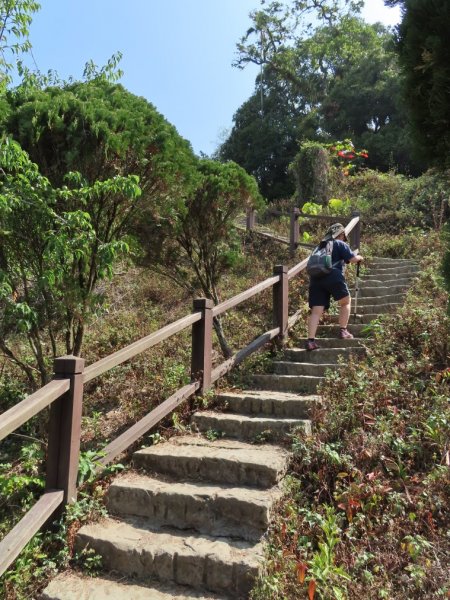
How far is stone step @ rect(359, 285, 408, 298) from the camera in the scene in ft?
25.7

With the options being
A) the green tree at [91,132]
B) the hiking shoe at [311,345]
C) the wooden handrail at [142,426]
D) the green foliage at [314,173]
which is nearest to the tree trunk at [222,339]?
the hiking shoe at [311,345]

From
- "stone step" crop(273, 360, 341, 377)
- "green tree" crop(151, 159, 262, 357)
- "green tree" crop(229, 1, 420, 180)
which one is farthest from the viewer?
"green tree" crop(229, 1, 420, 180)

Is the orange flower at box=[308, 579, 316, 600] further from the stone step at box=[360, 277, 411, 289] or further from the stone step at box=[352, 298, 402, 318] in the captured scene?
the stone step at box=[360, 277, 411, 289]

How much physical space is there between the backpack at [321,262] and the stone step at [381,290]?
2147mm

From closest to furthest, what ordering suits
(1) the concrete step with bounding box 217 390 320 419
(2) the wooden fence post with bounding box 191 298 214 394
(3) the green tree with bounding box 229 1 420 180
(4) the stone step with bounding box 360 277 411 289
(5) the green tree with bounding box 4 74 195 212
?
(5) the green tree with bounding box 4 74 195 212 → (1) the concrete step with bounding box 217 390 320 419 → (2) the wooden fence post with bounding box 191 298 214 394 → (4) the stone step with bounding box 360 277 411 289 → (3) the green tree with bounding box 229 1 420 180

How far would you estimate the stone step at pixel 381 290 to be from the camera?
782 centimetres

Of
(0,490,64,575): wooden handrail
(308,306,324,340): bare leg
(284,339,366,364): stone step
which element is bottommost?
(0,490,64,575): wooden handrail

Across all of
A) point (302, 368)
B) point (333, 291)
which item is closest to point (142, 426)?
point (302, 368)

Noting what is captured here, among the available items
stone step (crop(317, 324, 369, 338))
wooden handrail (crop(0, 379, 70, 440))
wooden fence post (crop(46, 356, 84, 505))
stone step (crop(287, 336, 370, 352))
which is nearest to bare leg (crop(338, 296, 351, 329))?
stone step (crop(287, 336, 370, 352))

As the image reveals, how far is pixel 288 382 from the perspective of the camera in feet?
17.5

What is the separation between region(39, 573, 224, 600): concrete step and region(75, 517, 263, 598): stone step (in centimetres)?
6

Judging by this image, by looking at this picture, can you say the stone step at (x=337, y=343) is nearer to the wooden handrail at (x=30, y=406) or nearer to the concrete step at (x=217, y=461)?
the concrete step at (x=217, y=461)

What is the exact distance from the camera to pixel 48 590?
10.2ft

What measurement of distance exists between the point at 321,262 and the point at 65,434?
3.56m
